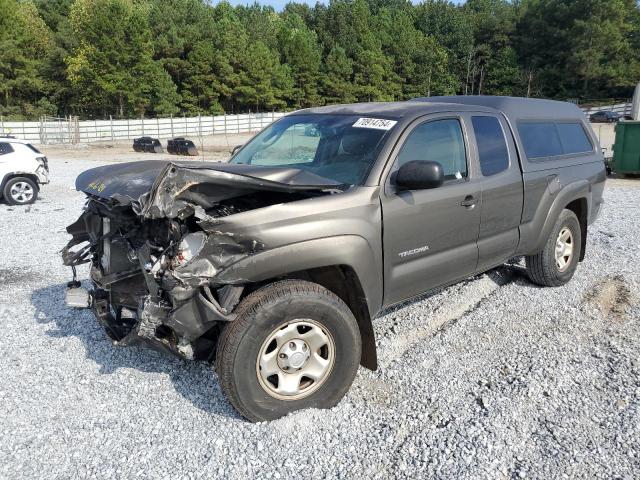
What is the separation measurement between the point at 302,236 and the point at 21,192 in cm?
1135

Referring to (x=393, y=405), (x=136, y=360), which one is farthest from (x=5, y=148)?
(x=393, y=405)

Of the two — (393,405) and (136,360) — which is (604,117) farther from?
(136,360)

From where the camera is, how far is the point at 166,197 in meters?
2.88

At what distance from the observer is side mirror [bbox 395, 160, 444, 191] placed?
135 inches

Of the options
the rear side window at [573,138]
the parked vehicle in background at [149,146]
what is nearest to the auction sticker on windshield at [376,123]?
the rear side window at [573,138]

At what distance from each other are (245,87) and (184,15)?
14645 mm

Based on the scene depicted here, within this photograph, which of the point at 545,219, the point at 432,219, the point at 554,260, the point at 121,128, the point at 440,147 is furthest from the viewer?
the point at 121,128

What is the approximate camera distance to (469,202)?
13.5 ft

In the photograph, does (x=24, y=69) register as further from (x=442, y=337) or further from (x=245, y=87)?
(x=442, y=337)

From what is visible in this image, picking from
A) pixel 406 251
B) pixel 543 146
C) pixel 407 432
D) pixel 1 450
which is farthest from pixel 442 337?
pixel 1 450

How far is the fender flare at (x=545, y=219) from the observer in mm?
4922

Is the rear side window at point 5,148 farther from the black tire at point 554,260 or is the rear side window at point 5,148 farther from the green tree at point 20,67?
the green tree at point 20,67

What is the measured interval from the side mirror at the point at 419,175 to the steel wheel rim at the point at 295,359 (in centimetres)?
109

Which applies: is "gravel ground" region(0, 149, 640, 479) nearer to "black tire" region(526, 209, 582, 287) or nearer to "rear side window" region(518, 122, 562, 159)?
"black tire" region(526, 209, 582, 287)
